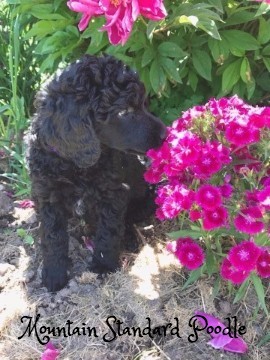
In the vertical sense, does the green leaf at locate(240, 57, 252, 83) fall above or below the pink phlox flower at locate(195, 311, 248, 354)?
above

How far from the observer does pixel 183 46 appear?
8.13ft

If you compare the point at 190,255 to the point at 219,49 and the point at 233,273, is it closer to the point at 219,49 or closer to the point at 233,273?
the point at 233,273

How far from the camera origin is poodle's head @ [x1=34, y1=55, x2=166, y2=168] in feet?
6.60

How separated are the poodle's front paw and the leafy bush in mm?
947

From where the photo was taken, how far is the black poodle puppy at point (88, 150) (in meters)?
2.03

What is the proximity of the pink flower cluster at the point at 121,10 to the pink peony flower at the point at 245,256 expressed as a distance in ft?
2.80

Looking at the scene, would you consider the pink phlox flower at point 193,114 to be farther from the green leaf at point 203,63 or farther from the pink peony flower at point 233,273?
the pink peony flower at point 233,273

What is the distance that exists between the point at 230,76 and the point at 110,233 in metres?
0.94

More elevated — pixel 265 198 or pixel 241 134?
pixel 241 134

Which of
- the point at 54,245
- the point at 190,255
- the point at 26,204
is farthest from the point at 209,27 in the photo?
the point at 26,204

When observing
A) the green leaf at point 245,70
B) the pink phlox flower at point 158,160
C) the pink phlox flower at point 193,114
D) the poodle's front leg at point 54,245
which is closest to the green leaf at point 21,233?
the poodle's front leg at point 54,245

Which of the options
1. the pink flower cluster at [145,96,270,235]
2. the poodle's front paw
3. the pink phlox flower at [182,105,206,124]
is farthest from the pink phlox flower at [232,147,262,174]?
the poodle's front paw

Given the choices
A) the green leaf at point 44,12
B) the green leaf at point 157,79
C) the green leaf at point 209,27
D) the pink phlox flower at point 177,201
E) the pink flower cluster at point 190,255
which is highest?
the green leaf at point 209,27

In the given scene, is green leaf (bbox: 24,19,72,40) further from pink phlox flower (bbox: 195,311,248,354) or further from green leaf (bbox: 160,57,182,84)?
pink phlox flower (bbox: 195,311,248,354)
